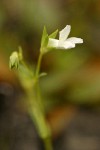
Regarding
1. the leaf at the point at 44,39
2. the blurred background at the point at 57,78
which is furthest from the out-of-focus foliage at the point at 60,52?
the leaf at the point at 44,39

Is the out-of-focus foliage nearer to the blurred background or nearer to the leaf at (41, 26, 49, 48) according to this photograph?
the blurred background

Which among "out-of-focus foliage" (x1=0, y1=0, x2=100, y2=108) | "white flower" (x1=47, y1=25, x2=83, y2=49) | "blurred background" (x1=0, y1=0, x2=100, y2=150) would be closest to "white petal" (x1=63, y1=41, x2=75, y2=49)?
"white flower" (x1=47, y1=25, x2=83, y2=49)

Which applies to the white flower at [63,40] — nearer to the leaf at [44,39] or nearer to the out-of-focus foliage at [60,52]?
the leaf at [44,39]

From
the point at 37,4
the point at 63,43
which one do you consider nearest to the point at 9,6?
the point at 37,4

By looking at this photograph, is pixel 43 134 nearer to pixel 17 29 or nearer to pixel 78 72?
pixel 78 72

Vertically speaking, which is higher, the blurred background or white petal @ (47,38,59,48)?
white petal @ (47,38,59,48)

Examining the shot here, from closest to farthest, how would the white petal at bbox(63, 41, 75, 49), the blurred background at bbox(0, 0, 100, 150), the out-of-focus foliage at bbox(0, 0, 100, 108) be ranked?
the white petal at bbox(63, 41, 75, 49) → the blurred background at bbox(0, 0, 100, 150) → the out-of-focus foliage at bbox(0, 0, 100, 108)

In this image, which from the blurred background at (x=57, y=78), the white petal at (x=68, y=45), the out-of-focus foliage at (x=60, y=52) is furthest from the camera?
the out-of-focus foliage at (x=60, y=52)

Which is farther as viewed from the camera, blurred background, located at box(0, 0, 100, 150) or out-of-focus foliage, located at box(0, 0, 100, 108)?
out-of-focus foliage, located at box(0, 0, 100, 108)
